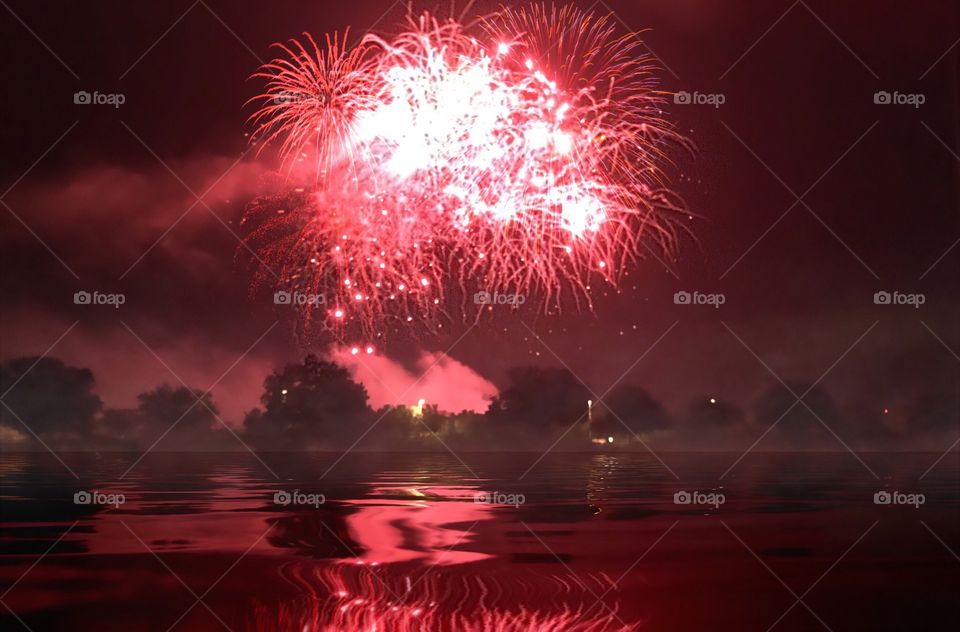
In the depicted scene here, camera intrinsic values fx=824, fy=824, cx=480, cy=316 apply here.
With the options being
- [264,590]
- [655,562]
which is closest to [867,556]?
[655,562]

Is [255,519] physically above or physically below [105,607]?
above

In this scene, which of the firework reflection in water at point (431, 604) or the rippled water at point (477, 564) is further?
the rippled water at point (477, 564)

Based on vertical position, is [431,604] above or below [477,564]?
below

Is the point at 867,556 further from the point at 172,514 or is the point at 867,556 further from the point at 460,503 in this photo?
the point at 172,514

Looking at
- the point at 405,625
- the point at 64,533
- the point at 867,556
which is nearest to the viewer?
the point at 405,625

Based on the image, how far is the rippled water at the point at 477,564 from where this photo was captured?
1050cm

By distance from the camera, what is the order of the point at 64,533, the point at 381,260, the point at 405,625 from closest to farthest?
the point at 405,625
the point at 64,533
the point at 381,260

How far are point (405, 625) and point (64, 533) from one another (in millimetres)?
10848

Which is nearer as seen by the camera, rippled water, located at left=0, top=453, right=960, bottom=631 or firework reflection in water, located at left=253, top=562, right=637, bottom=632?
firework reflection in water, located at left=253, top=562, right=637, bottom=632

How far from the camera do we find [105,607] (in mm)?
10977

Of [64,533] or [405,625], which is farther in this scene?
[64,533]

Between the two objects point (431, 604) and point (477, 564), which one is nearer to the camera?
point (431, 604)

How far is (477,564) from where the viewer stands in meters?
14.0

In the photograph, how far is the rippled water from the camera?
10.5m
